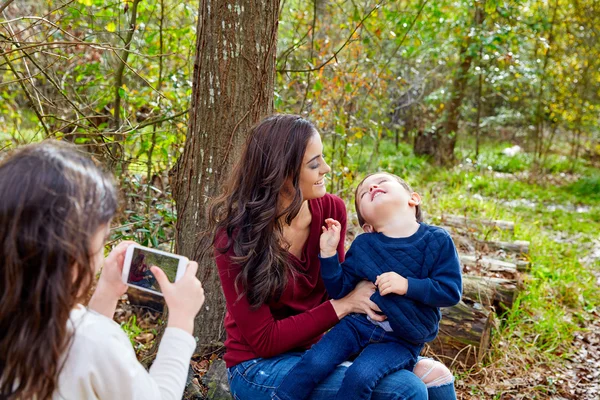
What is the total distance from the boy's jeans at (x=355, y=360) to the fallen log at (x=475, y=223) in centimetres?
A: 388

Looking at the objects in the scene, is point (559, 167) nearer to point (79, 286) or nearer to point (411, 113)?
point (411, 113)

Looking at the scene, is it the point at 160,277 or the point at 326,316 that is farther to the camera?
the point at 326,316

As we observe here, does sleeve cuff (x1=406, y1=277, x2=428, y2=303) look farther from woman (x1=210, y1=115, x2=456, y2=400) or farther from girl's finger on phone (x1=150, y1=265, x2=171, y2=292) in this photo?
girl's finger on phone (x1=150, y1=265, x2=171, y2=292)

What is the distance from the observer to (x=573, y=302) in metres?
4.87

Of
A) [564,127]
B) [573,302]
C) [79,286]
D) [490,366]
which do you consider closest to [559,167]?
[564,127]

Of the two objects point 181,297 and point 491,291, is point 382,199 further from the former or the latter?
point 491,291

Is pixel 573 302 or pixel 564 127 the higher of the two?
pixel 564 127

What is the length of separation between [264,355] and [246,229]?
52cm

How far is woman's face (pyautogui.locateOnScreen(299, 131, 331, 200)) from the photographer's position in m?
2.37

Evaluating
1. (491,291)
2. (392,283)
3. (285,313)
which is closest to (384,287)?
(392,283)

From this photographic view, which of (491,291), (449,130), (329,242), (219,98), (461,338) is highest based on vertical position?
(219,98)

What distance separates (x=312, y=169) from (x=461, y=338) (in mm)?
1811

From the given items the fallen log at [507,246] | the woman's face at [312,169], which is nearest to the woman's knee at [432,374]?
the woman's face at [312,169]

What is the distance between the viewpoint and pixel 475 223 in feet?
19.8
